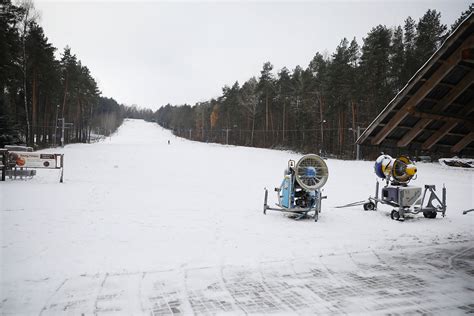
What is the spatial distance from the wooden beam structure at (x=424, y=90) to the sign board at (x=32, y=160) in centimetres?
1495

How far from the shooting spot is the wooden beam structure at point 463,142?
7.31m

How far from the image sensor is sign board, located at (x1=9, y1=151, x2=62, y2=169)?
15047 mm

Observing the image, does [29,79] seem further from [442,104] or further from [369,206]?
[442,104]

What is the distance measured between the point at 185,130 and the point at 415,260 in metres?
115

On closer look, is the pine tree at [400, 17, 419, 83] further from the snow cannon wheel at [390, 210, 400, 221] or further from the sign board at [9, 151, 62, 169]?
the sign board at [9, 151, 62, 169]

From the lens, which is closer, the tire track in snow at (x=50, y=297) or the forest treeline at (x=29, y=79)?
the tire track in snow at (x=50, y=297)

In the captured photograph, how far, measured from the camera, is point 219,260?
239 inches

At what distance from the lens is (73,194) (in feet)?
41.4

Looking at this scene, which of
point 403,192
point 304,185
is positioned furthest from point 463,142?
point 304,185

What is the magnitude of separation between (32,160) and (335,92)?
36472 mm

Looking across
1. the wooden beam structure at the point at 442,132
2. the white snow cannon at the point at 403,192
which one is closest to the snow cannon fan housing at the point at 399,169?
the white snow cannon at the point at 403,192

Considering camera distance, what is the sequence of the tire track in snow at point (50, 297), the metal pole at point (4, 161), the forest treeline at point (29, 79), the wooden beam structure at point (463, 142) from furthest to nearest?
the forest treeline at point (29, 79) → the metal pole at point (4, 161) → the wooden beam structure at point (463, 142) → the tire track in snow at point (50, 297)

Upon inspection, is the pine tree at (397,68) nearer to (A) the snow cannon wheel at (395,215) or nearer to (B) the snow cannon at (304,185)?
(A) the snow cannon wheel at (395,215)

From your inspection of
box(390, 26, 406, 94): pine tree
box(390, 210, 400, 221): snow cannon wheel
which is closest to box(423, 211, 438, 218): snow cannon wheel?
box(390, 210, 400, 221): snow cannon wheel
